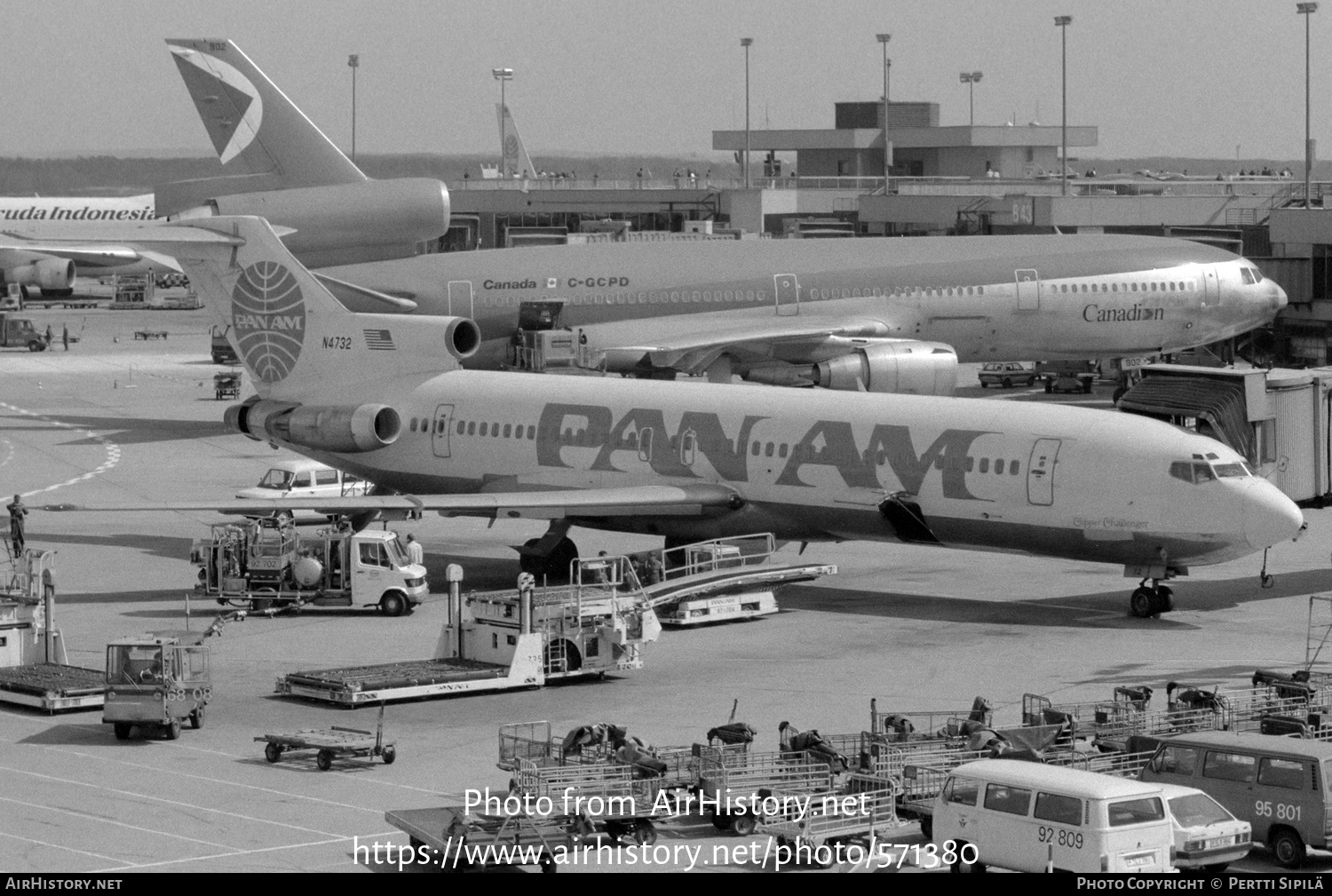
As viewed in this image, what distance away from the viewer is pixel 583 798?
2283cm

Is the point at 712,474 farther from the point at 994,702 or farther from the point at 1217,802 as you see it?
the point at 1217,802

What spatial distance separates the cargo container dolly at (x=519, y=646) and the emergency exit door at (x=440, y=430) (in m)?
11.2

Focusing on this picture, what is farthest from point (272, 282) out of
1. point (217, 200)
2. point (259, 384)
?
point (217, 200)

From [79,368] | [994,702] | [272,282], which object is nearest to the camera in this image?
[994,702]

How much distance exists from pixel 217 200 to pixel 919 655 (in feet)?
113

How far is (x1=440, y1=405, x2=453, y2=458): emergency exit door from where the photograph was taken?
145 feet

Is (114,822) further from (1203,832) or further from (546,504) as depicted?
(546,504)

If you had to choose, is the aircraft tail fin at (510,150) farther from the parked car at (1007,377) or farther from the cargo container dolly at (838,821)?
the cargo container dolly at (838,821)

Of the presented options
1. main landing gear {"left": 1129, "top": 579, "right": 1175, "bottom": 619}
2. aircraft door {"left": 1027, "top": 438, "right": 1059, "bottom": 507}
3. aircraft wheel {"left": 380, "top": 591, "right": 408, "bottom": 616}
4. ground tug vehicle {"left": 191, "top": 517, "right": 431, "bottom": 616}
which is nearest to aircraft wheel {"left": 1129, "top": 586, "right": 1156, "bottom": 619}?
main landing gear {"left": 1129, "top": 579, "right": 1175, "bottom": 619}

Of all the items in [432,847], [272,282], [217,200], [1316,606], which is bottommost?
[432,847]

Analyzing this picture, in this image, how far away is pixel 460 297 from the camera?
6356cm

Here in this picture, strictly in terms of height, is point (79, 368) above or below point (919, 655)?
above

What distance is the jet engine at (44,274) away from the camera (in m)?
124

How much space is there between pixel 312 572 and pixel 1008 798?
65.8 ft
